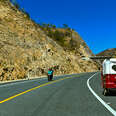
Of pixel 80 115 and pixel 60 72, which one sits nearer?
pixel 80 115

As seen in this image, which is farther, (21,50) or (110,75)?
(21,50)

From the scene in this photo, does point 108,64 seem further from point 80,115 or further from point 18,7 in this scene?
point 18,7

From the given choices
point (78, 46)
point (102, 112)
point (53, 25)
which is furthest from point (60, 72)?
point (53, 25)

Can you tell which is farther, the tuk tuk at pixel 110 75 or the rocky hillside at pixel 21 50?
the rocky hillside at pixel 21 50

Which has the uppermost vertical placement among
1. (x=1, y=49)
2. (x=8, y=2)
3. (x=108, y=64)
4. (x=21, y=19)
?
(x=8, y=2)

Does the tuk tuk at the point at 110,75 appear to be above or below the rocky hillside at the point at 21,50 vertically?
below

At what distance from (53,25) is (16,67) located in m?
80.0

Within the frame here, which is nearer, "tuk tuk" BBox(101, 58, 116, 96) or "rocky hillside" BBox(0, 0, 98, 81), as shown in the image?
"tuk tuk" BBox(101, 58, 116, 96)

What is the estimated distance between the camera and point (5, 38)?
4534 centimetres

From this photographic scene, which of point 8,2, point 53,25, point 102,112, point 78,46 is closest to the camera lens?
point 102,112

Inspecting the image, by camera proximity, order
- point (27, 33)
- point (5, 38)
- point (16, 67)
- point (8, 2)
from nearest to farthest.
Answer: point (16, 67) < point (5, 38) < point (27, 33) < point (8, 2)

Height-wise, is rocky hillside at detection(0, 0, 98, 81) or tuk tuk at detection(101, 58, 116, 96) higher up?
rocky hillside at detection(0, 0, 98, 81)

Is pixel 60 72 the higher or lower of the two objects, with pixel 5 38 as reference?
lower

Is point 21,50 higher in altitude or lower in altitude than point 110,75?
higher
